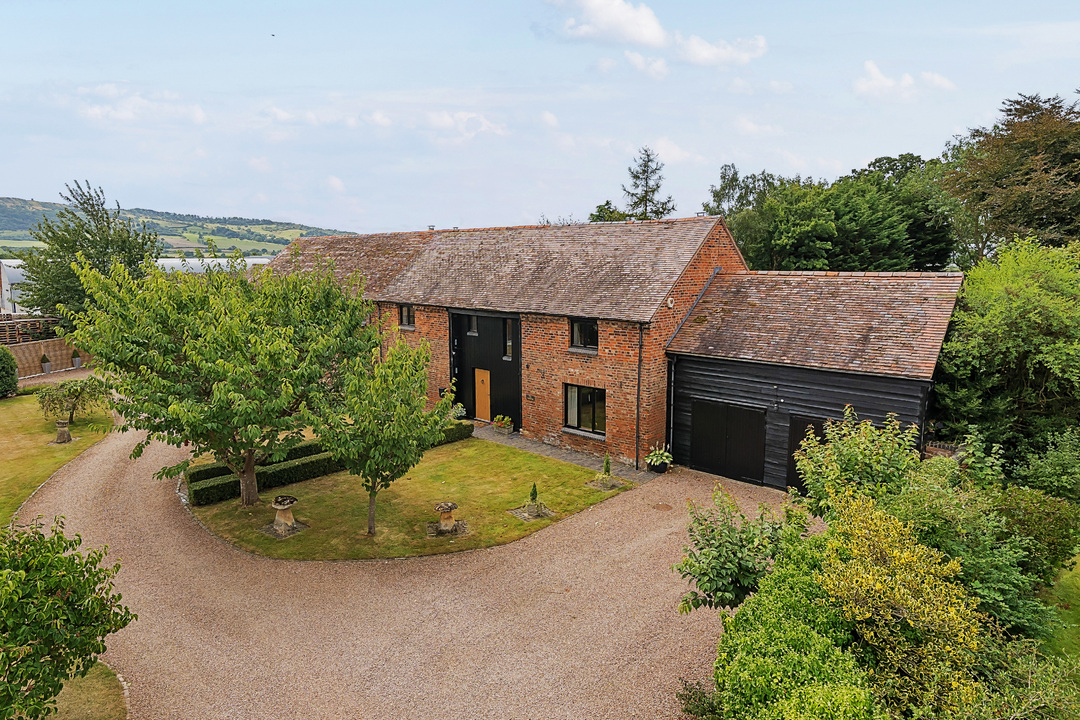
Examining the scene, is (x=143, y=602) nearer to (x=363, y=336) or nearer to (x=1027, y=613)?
(x=363, y=336)

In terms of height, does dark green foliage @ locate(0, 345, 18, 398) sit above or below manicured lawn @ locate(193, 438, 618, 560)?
above

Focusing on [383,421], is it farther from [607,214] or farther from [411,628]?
[607,214]

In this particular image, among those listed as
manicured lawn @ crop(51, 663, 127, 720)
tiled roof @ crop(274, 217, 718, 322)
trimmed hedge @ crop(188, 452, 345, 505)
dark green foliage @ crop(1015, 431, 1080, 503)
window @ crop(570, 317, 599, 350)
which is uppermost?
tiled roof @ crop(274, 217, 718, 322)

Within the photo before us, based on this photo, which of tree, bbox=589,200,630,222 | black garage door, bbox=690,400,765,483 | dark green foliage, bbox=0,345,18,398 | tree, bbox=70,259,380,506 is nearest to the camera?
tree, bbox=70,259,380,506

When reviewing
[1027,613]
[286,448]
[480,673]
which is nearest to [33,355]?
[286,448]

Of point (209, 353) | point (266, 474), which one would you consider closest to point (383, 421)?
point (209, 353)

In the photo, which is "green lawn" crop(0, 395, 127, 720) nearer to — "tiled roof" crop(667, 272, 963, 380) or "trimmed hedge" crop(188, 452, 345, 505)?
"trimmed hedge" crop(188, 452, 345, 505)

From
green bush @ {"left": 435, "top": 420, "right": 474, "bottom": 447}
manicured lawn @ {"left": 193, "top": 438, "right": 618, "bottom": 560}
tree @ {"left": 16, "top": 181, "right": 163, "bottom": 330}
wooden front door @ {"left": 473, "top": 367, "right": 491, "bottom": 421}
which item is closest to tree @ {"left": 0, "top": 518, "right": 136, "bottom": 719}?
manicured lawn @ {"left": 193, "top": 438, "right": 618, "bottom": 560}
